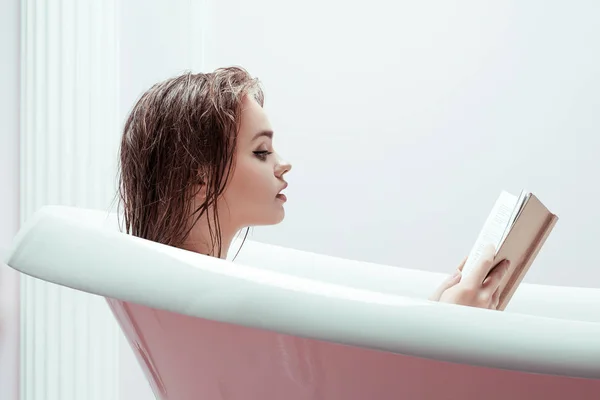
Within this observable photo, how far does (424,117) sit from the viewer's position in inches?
70.8

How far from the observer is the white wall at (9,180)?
1.76 metres

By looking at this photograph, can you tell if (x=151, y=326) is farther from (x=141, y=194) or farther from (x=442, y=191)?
(x=442, y=191)

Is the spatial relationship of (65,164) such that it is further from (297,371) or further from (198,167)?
(297,371)

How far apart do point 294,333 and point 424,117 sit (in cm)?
129

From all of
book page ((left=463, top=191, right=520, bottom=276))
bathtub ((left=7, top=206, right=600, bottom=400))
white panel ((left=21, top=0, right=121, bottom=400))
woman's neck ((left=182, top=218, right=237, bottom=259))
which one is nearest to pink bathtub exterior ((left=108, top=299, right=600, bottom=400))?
bathtub ((left=7, top=206, right=600, bottom=400))

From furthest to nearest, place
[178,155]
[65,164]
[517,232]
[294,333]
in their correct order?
[65,164]
[178,155]
[517,232]
[294,333]

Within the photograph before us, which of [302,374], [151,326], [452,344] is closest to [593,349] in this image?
[452,344]

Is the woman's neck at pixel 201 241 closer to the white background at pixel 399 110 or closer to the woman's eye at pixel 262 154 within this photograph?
the woman's eye at pixel 262 154

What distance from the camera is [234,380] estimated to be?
0.70m

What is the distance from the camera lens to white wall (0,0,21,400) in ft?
5.79

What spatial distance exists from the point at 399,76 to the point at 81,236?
1274mm

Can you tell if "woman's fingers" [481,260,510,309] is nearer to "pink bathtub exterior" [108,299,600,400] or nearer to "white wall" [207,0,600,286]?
"pink bathtub exterior" [108,299,600,400]

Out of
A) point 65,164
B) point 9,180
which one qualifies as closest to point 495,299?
point 65,164

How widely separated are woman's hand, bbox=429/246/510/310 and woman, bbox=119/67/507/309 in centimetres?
5
